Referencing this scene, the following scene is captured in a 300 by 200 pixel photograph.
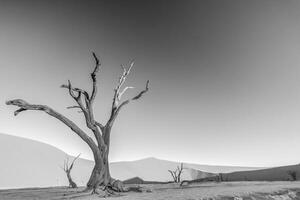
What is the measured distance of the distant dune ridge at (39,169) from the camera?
12888 cm

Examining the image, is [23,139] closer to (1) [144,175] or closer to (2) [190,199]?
(1) [144,175]

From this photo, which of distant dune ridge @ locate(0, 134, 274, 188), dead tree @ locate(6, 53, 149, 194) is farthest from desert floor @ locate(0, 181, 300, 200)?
distant dune ridge @ locate(0, 134, 274, 188)

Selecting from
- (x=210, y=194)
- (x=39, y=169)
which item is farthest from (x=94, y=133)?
(x=39, y=169)

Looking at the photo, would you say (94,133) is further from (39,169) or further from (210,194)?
(39,169)

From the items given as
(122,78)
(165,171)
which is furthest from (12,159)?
(122,78)

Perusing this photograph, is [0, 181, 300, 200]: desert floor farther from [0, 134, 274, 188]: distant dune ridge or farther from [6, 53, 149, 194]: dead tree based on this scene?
[0, 134, 274, 188]: distant dune ridge

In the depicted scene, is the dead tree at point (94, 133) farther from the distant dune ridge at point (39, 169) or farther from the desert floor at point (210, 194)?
the distant dune ridge at point (39, 169)

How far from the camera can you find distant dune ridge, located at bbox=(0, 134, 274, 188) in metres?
129

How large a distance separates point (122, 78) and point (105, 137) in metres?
4.19

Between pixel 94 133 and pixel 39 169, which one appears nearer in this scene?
pixel 94 133

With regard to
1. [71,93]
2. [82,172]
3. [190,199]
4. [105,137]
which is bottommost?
[190,199]

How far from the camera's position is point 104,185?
47.6 feet

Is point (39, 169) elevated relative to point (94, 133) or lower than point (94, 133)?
elevated

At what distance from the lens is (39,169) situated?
149 m
